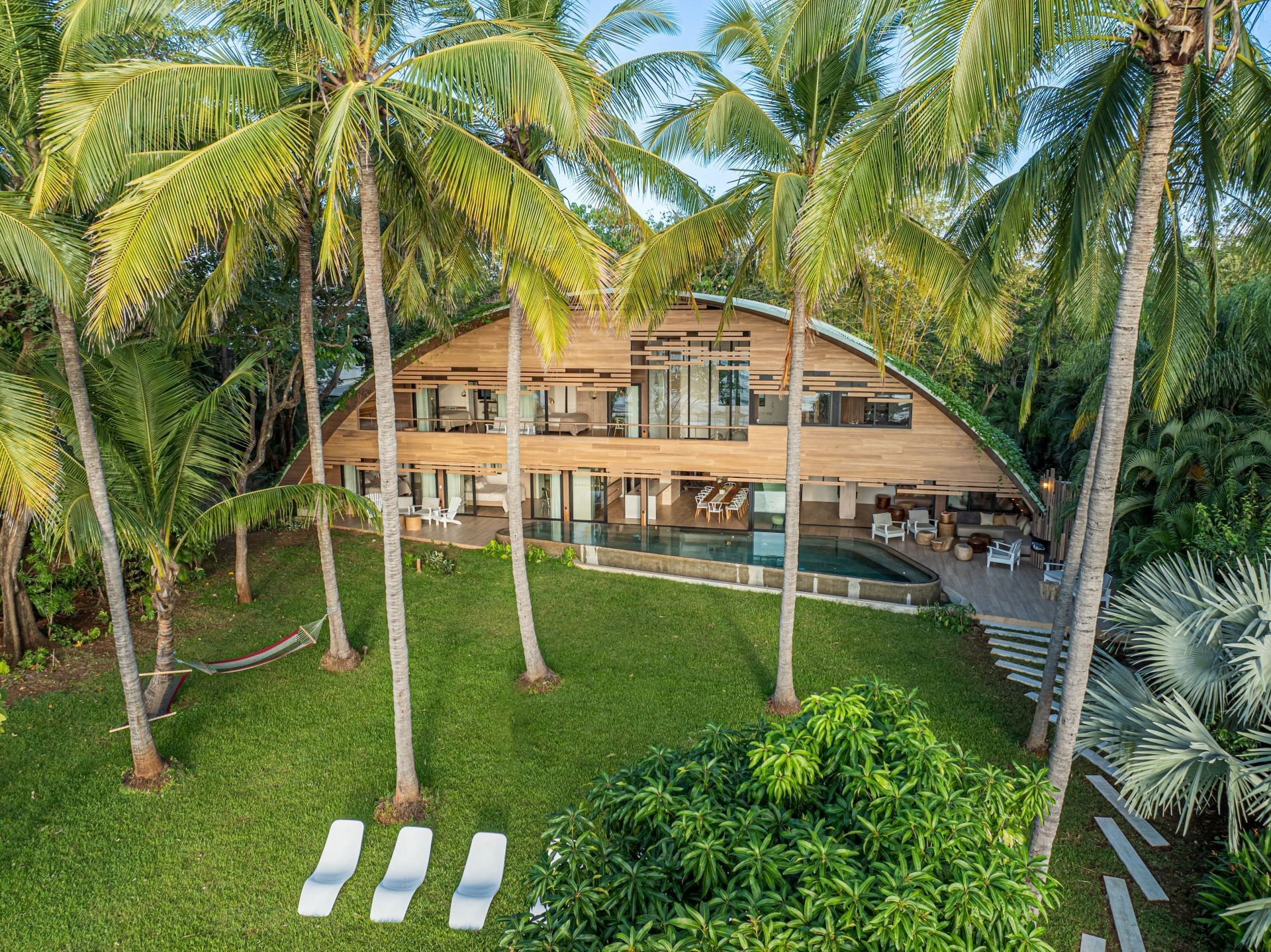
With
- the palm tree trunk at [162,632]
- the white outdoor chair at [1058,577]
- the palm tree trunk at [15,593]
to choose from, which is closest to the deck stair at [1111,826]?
the white outdoor chair at [1058,577]

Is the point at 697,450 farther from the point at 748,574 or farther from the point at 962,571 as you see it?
the point at 962,571

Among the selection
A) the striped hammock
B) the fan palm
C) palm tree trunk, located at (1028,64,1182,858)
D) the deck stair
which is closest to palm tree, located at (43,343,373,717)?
the striped hammock

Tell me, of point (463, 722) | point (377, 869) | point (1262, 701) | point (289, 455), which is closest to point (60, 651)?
point (463, 722)

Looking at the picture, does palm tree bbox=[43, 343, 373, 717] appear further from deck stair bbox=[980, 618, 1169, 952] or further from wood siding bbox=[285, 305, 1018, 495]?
deck stair bbox=[980, 618, 1169, 952]

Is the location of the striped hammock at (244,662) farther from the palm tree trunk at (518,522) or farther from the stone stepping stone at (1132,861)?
the stone stepping stone at (1132,861)

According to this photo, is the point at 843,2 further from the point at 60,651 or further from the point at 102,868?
the point at 60,651
